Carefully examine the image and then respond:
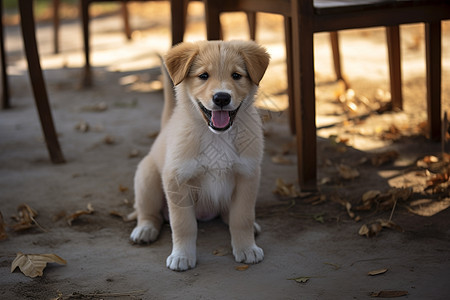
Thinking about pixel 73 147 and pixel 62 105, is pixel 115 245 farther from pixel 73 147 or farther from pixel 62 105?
pixel 62 105

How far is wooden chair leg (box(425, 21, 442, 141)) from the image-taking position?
11.7 ft

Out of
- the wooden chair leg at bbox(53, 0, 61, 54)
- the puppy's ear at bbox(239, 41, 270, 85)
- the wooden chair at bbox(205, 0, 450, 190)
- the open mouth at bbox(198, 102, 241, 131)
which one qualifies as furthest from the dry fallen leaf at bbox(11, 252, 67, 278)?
the wooden chair leg at bbox(53, 0, 61, 54)

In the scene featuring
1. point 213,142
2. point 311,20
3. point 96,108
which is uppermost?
point 311,20

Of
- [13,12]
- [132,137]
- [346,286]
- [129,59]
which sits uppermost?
[13,12]

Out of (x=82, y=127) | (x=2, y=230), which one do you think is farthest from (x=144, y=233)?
(x=82, y=127)

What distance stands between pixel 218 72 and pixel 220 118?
0.62 feet

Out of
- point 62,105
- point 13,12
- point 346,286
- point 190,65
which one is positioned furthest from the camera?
point 13,12

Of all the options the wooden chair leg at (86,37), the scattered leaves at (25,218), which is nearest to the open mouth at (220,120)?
the scattered leaves at (25,218)

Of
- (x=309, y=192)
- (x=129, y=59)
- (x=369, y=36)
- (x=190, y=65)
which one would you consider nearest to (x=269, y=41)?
(x=369, y=36)

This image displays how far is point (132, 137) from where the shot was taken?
13.8 feet

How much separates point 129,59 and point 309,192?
14.5ft

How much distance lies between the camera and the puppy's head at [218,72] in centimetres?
230

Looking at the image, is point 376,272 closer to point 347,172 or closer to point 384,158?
point 347,172

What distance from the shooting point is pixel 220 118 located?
2348 millimetres
